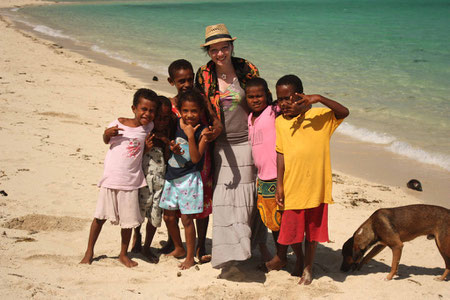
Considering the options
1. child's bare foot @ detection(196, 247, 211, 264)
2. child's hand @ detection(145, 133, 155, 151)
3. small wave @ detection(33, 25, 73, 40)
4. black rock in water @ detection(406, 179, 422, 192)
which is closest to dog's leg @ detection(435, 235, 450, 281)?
child's bare foot @ detection(196, 247, 211, 264)

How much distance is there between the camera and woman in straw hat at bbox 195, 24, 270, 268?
4.18 m

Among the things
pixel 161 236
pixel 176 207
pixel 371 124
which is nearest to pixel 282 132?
pixel 176 207

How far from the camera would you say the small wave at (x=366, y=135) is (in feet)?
29.7

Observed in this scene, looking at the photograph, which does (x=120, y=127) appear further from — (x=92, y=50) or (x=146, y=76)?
(x=92, y=50)

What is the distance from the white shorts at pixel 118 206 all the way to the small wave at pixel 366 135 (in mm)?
5983

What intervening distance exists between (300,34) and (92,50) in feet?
39.0

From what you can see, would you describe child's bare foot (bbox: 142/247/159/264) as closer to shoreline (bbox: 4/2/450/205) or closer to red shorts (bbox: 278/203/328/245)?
red shorts (bbox: 278/203/328/245)

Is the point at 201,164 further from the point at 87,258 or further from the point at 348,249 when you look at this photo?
the point at 348,249

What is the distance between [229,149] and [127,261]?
130 centimetres

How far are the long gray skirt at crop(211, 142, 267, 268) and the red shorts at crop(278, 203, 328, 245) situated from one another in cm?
36

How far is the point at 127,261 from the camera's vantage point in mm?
4266

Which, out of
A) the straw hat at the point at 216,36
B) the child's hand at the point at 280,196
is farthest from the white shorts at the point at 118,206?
the straw hat at the point at 216,36

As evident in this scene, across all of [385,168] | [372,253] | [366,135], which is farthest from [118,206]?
[366,135]

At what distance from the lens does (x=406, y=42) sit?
23.2 m
